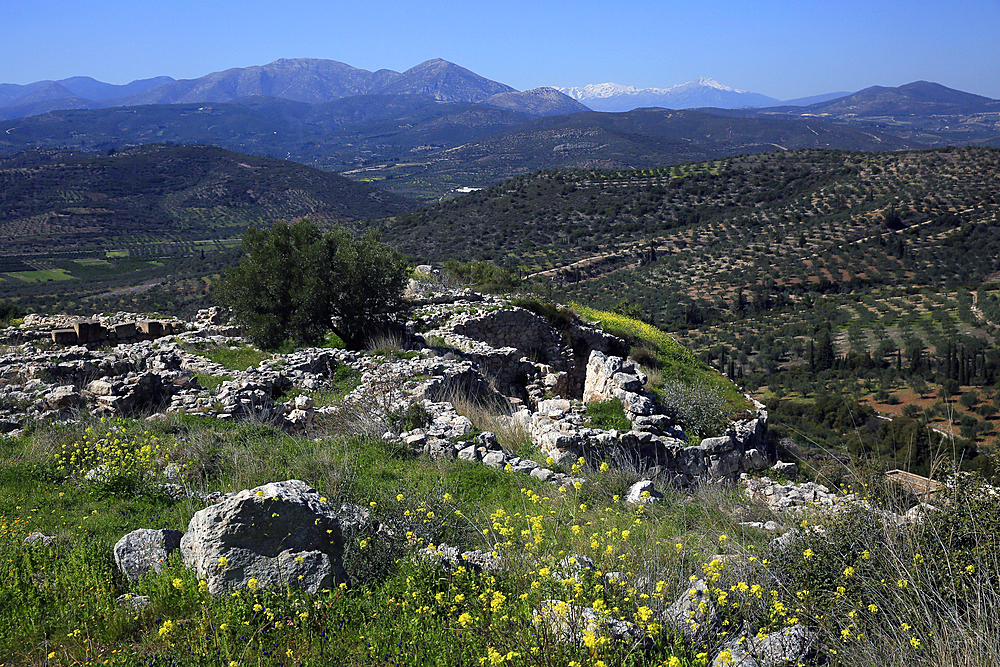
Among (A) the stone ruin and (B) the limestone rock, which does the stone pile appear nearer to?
(B) the limestone rock

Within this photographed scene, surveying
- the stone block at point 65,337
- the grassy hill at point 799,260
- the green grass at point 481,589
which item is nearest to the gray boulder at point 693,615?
the green grass at point 481,589

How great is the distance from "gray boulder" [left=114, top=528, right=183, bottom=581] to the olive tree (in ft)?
36.8

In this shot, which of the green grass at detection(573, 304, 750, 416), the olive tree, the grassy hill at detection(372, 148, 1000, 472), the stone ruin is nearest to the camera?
the stone ruin

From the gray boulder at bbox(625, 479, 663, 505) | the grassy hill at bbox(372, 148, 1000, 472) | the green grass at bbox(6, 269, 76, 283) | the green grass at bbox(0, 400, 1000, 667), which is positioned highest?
the green grass at bbox(0, 400, 1000, 667)

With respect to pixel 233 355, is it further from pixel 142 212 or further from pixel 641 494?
pixel 142 212

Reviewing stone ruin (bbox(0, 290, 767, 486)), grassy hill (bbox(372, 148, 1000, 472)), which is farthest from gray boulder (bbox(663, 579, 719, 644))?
grassy hill (bbox(372, 148, 1000, 472))

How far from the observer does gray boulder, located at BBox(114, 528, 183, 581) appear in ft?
13.8

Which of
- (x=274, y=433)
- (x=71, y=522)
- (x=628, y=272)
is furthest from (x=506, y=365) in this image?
(x=628, y=272)

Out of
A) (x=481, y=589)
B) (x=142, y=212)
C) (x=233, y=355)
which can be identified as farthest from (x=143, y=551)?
(x=142, y=212)

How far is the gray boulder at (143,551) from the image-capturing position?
13.8 feet

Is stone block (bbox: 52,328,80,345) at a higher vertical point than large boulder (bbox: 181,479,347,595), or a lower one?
lower

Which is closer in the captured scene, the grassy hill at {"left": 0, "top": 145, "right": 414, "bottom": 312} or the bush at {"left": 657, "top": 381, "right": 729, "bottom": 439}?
the bush at {"left": 657, "top": 381, "right": 729, "bottom": 439}

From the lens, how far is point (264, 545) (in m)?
4.11

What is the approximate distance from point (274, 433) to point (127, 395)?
3242 mm
